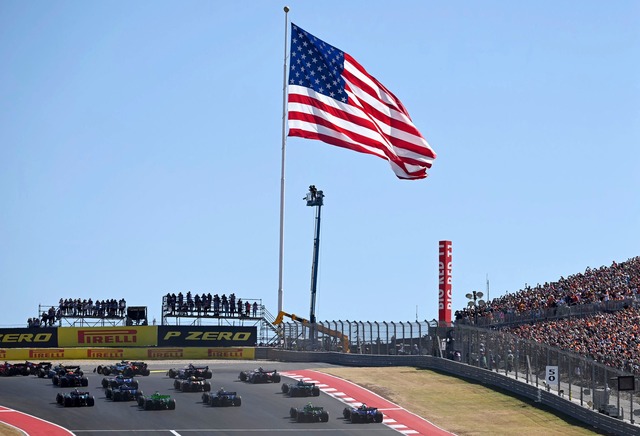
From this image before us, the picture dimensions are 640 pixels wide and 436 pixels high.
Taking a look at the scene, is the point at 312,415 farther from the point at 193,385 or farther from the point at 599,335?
the point at 599,335

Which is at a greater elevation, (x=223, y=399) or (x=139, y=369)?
(x=139, y=369)

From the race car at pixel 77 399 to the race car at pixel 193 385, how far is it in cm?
521

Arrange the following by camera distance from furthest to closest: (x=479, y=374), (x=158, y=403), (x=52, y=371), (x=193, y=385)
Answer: (x=479, y=374)
(x=52, y=371)
(x=193, y=385)
(x=158, y=403)

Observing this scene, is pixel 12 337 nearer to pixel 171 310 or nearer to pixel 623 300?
pixel 171 310

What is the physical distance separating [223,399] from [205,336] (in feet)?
69.1

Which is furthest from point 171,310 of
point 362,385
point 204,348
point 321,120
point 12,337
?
point 321,120

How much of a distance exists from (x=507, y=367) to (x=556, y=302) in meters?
14.5

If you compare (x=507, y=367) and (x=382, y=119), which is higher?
(x=382, y=119)

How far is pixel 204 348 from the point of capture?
66.0 metres

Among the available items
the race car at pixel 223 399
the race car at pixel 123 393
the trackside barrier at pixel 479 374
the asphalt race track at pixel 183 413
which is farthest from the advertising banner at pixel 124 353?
the race car at pixel 223 399

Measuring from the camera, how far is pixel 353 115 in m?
48.1

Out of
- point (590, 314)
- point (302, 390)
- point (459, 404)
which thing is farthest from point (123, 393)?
point (590, 314)

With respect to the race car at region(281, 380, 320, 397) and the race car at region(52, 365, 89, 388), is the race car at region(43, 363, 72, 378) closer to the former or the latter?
the race car at region(52, 365, 89, 388)

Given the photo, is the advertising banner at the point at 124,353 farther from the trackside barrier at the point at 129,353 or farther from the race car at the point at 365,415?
the race car at the point at 365,415
